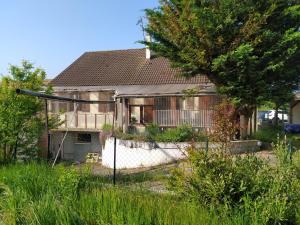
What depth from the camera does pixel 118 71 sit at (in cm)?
3338

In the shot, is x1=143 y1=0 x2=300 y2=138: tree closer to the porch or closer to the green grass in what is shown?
the porch

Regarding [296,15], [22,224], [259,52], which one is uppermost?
[296,15]

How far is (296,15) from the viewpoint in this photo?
58.7 feet

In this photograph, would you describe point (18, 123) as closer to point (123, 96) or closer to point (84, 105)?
point (123, 96)

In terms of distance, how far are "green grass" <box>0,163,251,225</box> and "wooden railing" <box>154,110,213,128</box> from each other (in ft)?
56.1

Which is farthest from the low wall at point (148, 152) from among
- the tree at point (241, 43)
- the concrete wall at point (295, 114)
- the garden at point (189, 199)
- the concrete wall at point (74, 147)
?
the concrete wall at point (295, 114)

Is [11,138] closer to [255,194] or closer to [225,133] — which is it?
[225,133]

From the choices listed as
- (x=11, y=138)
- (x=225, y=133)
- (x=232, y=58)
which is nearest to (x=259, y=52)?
(x=232, y=58)

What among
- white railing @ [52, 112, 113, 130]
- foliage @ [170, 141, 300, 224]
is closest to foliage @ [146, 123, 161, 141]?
white railing @ [52, 112, 113, 130]

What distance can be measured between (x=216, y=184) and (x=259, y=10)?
14.3 m

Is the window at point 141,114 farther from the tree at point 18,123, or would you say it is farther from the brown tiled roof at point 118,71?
the tree at point 18,123

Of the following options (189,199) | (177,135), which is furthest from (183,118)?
(189,199)

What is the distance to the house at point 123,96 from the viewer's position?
24.7 meters

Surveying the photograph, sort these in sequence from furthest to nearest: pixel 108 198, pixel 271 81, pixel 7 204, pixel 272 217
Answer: pixel 271 81 < pixel 7 204 < pixel 108 198 < pixel 272 217
